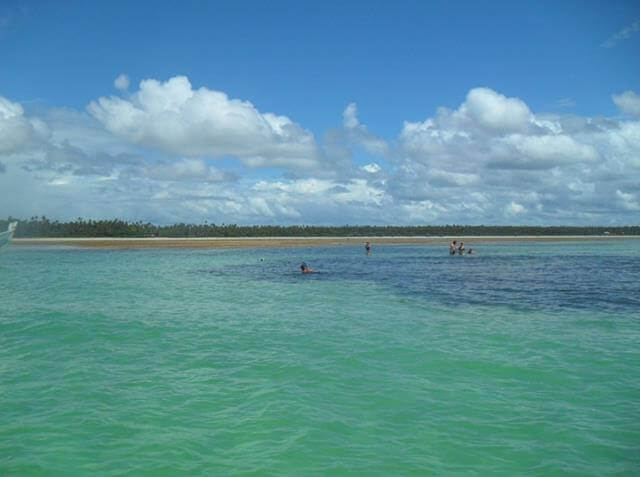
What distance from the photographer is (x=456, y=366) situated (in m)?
13.3

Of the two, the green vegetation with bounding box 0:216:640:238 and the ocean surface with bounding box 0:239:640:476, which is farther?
the green vegetation with bounding box 0:216:640:238

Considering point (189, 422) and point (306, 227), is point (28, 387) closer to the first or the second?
point (189, 422)

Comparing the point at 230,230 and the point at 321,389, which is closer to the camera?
the point at 321,389

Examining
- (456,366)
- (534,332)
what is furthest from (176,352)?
(534,332)

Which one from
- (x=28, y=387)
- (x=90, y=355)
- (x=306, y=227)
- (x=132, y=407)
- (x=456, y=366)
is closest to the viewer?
(x=132, y=407)

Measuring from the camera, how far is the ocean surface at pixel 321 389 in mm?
8336

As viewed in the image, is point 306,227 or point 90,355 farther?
point 306,227

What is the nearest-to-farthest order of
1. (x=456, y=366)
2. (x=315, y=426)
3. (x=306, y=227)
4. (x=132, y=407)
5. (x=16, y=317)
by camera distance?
(x=315, y=426) → (x=132, y=407) → (x=456, y=366) → (x=16, y=317) → (x=306, y=227)

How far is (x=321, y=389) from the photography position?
11.6m

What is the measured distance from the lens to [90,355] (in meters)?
14.9

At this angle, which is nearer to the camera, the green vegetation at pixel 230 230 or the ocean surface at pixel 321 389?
the ocean surface at pixel 321 389

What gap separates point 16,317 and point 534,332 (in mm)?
21179

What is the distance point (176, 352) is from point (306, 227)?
499 ft

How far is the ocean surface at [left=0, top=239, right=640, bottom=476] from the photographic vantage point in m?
8.34
